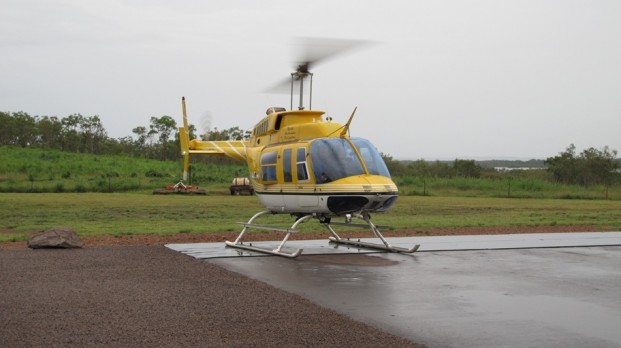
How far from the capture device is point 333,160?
11.0 meters

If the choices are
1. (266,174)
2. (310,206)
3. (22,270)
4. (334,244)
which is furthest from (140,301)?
(334,244)

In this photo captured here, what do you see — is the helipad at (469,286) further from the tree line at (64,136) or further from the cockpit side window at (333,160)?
the tree line at (64,136)

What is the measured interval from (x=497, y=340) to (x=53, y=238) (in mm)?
8572

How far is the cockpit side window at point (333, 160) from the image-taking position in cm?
1093

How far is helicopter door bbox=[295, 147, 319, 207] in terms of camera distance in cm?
1114

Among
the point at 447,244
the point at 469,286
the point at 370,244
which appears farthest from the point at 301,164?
the point at 469,286

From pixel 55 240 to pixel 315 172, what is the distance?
4.66m

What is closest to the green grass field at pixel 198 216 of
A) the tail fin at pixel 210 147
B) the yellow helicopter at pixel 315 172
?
the tail fin at pixel 210 147

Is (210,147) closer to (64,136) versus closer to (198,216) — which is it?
(198,216)

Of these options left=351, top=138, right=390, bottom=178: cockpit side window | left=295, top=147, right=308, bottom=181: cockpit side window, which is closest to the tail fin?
left=295, top=147, right=308, bottom=181: cockpit side window

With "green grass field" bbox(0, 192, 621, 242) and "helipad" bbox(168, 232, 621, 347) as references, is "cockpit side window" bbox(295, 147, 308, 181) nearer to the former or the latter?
"helipad" bbox(168, 232, 621, 347)

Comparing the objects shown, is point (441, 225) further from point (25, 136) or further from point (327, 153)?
point (25, 136)

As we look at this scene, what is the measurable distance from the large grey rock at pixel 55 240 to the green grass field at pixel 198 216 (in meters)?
2.94

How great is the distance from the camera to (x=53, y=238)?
11984 mm
